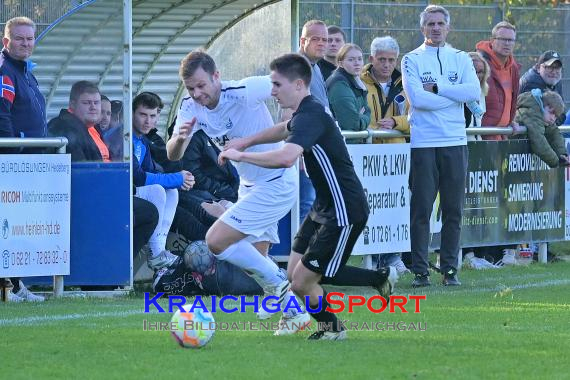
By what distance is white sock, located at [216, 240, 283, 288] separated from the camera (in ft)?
32.1

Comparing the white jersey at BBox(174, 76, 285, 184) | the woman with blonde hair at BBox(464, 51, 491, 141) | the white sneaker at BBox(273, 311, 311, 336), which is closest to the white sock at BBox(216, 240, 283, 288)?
the white sneaker at BBox(273, 311, 311, 336)

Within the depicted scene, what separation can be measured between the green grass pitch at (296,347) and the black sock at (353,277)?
359mm

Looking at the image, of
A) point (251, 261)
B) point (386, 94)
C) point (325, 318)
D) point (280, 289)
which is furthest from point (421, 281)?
point (325, 318)

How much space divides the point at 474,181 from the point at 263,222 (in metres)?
5.38

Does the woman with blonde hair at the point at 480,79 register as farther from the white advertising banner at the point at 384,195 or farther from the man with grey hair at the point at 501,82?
the white advertising banner at the point at 384,195

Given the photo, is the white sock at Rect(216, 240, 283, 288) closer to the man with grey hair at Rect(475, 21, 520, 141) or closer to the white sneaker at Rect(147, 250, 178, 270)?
the white sneaker at Rect(147, 250, 178, 270)

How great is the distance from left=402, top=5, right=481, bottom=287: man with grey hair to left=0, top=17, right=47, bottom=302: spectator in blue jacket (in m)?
3.56

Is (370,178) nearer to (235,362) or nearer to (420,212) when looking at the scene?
(420,212)

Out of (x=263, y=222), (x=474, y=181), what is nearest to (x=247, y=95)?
(x=263, y=222)

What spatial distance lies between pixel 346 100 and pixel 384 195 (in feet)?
3.56

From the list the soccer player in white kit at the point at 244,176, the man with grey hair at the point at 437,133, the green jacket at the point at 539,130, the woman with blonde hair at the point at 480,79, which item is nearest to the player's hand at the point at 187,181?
the soccer player in white kit at the point at 244,176

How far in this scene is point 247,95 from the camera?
10461 millimetres

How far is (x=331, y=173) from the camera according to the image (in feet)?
29.5

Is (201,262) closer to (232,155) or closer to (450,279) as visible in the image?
(450,279)
